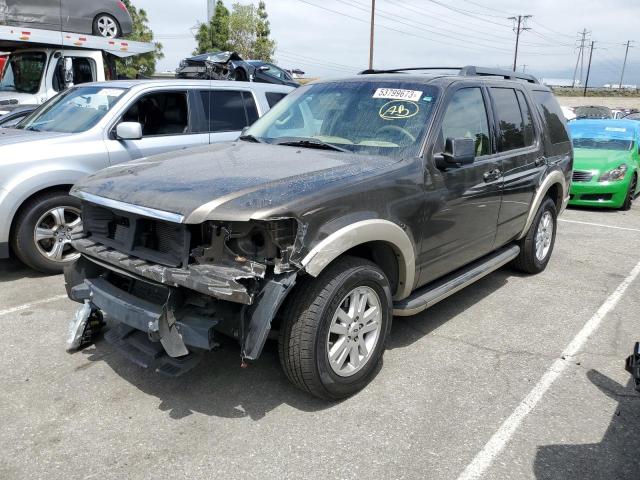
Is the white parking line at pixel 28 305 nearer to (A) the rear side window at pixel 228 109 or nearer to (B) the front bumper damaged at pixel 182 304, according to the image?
(B) the front bumper damaged at pixel 182 304

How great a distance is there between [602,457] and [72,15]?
1101 cm

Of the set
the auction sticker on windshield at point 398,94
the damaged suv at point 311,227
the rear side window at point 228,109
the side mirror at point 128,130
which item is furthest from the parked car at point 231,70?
the auction sticker on windshield at point 398,94

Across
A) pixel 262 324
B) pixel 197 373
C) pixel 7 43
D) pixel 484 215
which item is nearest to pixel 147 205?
pixel 262 324

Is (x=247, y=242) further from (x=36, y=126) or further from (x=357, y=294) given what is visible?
(x=36, y=126)

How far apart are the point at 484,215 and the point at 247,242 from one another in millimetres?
2305

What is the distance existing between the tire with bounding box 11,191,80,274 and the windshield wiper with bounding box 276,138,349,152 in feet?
8.42

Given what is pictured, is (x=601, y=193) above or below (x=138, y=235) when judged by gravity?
below

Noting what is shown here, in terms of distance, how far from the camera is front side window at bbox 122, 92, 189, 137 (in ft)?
19.9

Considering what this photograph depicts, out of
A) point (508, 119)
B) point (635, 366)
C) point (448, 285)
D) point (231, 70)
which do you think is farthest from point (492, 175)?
point (231, 70)

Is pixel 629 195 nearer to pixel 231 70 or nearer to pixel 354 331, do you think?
pixel 231 70

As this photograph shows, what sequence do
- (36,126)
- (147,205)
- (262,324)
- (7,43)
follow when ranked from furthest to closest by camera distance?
(7,43) → (36,126) → (147,205) → (262,324)

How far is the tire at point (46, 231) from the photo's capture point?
511cm

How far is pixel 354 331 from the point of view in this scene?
321cm

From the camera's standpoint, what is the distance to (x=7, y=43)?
918 centimetres
